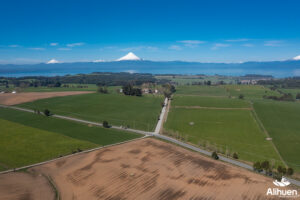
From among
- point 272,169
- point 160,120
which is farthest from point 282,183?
point 160,120

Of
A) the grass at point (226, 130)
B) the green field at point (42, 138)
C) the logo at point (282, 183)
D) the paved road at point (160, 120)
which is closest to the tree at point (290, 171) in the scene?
the logo at point (282, 183)

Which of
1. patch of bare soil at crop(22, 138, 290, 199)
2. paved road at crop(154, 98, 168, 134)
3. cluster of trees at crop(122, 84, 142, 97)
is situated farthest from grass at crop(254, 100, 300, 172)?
cluster of trees at crop(122, 84, 142, 97)

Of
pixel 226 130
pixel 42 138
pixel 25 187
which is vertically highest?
pixel 226 130

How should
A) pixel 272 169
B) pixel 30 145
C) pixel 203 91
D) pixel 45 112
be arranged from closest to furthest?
Result: pixel 272 169 → pixel 30 145 → pixel 45 112 → pixel 203 91

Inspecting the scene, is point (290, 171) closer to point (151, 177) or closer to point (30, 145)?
point (151, 177)

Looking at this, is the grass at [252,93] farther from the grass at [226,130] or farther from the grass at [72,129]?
the grass at [72,129]

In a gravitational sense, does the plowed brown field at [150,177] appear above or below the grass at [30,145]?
below
